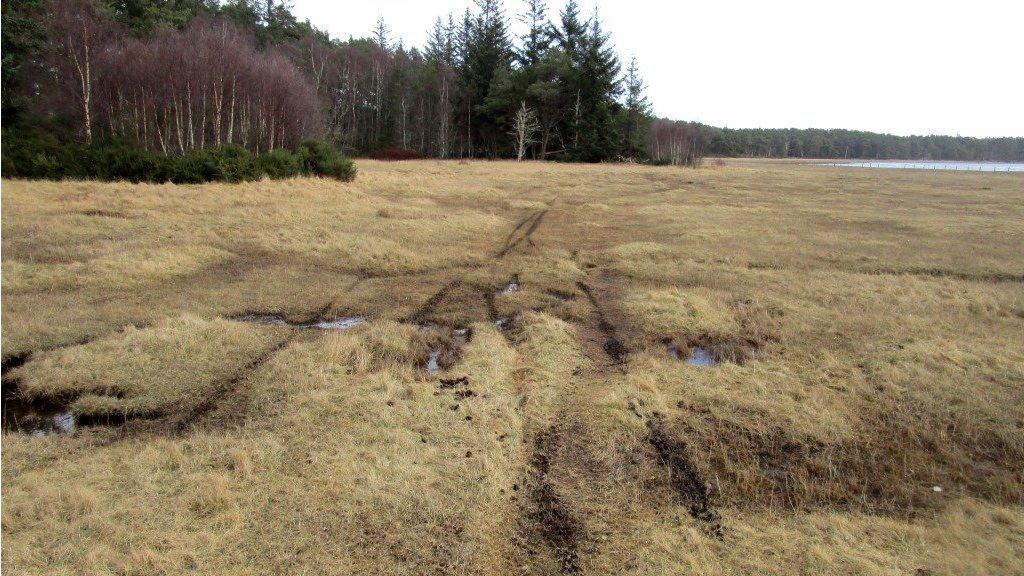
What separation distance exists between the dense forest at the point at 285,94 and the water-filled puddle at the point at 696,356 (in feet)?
64.3

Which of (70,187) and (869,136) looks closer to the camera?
(70,187)

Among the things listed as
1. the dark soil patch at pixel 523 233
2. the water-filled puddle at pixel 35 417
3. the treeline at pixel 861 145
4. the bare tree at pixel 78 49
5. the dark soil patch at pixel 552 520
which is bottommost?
the dark soil patch at pixel 552 520

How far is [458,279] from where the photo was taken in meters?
11.1

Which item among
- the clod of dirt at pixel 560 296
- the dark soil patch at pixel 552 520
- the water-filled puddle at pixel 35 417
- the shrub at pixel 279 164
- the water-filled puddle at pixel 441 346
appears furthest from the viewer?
the shrub at pixel 279 164

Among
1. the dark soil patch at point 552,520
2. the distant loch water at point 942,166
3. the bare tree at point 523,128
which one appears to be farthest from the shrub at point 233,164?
the distant loch water at point 942,166

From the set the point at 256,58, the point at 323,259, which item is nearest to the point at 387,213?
the point at 323,259

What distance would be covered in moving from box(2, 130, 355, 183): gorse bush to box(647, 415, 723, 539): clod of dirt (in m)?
20.6

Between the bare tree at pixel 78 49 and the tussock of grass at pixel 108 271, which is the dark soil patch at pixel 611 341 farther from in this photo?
the bare tree at pixel 78 49

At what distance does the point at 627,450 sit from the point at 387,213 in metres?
14.8

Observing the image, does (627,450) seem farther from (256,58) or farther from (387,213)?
(256,58)

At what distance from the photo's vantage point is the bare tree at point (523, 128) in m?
53.6

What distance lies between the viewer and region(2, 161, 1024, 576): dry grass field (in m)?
3.82

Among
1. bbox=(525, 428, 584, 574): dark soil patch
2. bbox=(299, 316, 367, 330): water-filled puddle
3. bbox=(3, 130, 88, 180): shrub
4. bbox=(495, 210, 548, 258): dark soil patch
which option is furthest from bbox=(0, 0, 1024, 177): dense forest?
bbox=(525, 428, 584, 574): dark soil patch

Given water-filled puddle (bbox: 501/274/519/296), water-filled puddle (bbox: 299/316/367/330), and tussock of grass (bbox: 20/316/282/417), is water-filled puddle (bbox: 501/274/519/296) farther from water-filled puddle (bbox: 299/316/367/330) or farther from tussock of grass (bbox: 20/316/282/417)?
tussock of grass (bbox: 20/316/282/417)
